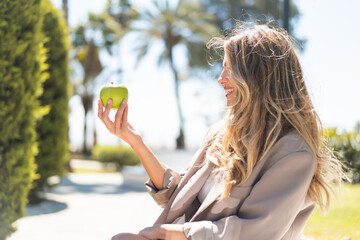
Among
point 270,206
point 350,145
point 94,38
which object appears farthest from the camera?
point 94,38

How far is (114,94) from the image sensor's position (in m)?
2.47

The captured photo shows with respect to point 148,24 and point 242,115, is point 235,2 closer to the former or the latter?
point 148,24

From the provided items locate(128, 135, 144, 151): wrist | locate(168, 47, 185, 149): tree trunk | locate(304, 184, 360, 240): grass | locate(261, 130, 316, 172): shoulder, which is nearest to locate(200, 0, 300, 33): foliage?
locate(168, 47, 185, 149): tree trunk

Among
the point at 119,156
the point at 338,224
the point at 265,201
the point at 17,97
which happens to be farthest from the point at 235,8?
the point at 265,201

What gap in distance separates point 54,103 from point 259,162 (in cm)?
765

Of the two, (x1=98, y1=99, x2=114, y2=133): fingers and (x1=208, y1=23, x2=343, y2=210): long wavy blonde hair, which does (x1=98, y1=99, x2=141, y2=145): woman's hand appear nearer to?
(x1=98, y1=99, x2=114, y2=133): fingers

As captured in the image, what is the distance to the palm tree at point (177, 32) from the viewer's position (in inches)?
912

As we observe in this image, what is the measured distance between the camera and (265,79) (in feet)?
6.80

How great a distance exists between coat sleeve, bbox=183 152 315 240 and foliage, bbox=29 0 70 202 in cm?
753

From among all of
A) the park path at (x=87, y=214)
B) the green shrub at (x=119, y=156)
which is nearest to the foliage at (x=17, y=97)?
the park path at (x=87, y=214)

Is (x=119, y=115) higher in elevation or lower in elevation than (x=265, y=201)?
higher

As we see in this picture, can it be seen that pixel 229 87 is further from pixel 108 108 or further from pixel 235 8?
pixel 235 8

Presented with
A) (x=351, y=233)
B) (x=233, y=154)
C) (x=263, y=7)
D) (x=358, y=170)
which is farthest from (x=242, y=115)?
(x=263, y=7)

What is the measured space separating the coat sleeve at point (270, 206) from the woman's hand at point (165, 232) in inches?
1.7
